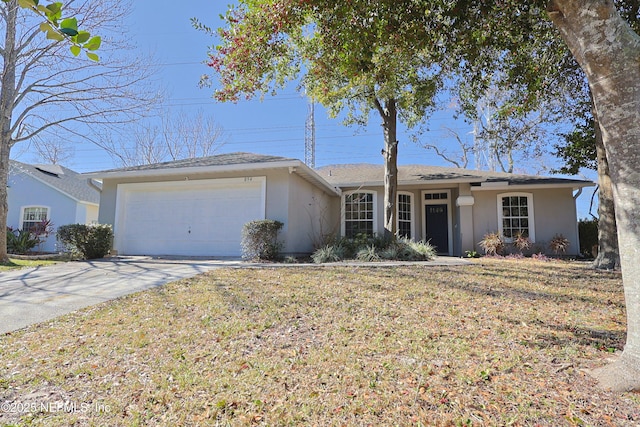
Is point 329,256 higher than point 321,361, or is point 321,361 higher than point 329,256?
point 329,256

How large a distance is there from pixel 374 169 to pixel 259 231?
7.80m

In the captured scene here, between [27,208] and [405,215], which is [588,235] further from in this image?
[27,208]

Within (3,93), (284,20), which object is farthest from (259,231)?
(3,93)

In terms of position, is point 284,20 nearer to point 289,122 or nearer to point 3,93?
point 3,93

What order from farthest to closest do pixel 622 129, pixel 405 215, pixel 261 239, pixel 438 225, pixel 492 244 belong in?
1. pixel 438 225
2. pixel 405 215
3. pixel 492 244
4. pixel 261 239
5. pixel 622 129

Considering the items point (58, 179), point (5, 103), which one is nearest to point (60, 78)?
point (5, 103)

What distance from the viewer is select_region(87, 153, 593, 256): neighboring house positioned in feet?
31.8

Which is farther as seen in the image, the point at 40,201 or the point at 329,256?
the point at 40,201

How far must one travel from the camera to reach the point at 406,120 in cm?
1196

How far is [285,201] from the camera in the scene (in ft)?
30.6

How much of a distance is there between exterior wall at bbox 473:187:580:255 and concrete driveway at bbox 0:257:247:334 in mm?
9050

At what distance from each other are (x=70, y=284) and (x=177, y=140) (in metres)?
19.9

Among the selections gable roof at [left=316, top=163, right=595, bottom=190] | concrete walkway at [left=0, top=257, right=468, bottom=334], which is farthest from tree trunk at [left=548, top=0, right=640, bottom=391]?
gable roof at [left=316, top=163, right=595, bottom=190]

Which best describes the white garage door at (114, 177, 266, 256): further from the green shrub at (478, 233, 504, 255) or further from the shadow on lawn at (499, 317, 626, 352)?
the green shrub at (478, 233, 504, 255)
